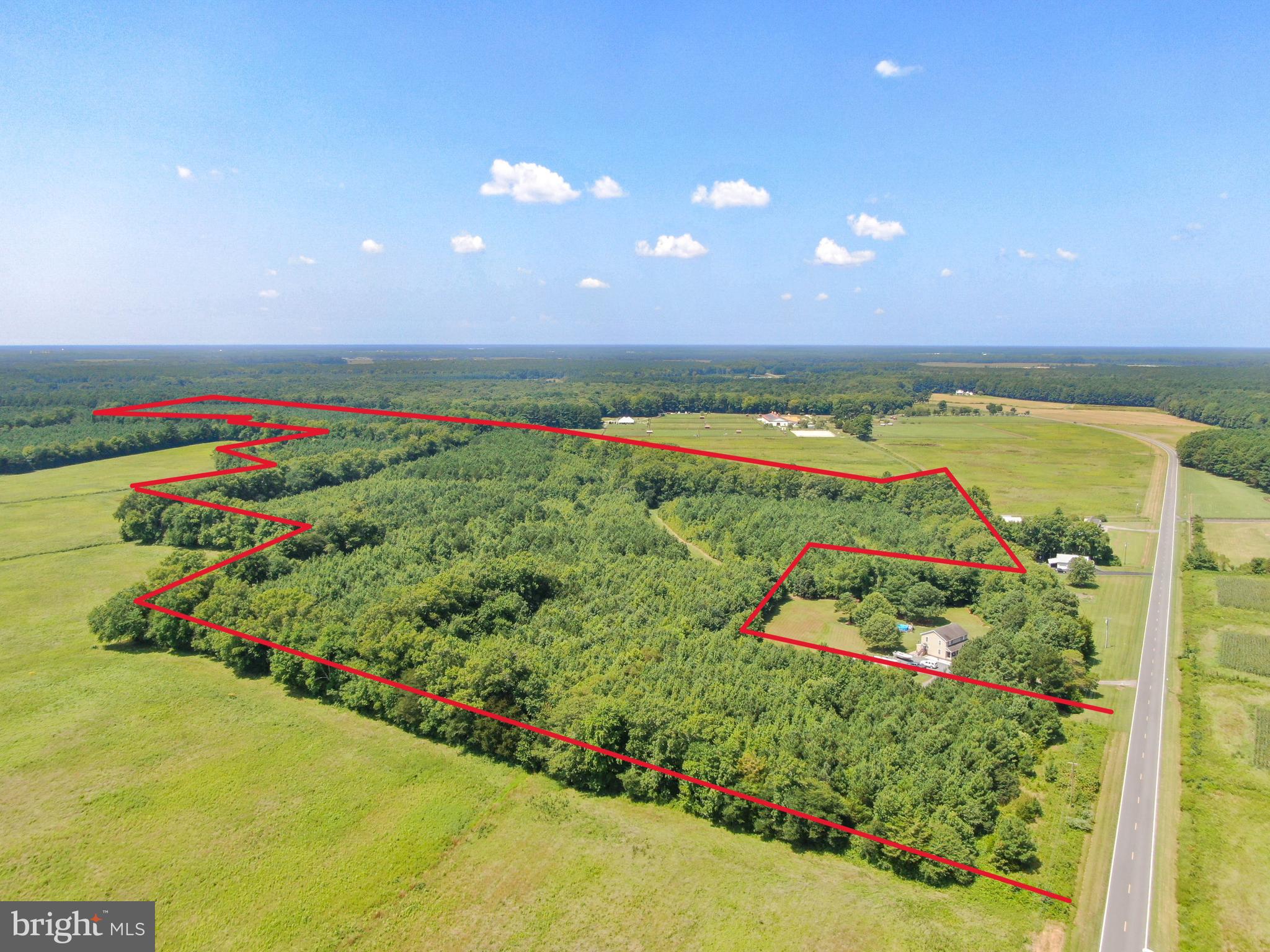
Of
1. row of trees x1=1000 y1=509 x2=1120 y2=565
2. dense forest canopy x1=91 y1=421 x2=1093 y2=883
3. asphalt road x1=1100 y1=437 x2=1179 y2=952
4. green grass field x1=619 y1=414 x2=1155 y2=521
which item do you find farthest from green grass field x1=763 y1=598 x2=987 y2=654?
green grass field x1=619 y1=414 x2=1155 y2=521

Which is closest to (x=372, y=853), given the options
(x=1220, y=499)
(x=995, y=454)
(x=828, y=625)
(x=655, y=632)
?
(x=655, y=632)

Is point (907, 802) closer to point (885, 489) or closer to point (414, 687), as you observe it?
point (414, 687)

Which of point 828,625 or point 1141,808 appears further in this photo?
point 828,625

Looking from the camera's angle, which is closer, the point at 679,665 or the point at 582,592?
the point at 679,665

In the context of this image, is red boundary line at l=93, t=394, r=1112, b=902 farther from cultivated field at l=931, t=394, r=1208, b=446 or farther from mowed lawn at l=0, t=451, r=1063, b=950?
cultivated field at l=931, t=394, r=1208, b=446

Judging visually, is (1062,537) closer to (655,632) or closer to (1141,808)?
(1141,808)

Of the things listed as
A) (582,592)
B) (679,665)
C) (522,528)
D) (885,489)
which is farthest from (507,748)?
(885,489)
